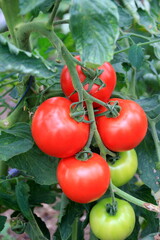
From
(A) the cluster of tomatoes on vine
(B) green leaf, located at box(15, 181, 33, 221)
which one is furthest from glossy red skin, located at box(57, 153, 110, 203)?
(B) green leaf, located at box(15, 181, 33, 221)

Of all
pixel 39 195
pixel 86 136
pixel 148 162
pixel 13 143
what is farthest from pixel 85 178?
pixel 39 195

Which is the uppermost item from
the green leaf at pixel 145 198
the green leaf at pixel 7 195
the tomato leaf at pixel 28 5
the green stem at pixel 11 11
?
the tomato leaf at pixel 28 5

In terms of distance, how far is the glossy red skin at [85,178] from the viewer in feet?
2.08

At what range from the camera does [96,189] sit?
2.10 feet

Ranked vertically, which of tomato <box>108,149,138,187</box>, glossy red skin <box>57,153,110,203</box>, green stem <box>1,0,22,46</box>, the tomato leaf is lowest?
tomato <box>108,149,138,187</box>

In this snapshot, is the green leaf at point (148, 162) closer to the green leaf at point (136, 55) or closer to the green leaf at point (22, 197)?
the green leaf at point (136, 55)

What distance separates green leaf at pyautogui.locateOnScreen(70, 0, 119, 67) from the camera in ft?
1.62

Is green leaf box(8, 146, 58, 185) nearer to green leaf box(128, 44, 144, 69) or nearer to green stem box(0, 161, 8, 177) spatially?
green stem box(0, 161, 8, 177)

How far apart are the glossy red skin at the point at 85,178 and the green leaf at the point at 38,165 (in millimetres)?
173

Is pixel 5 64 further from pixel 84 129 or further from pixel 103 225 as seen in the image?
pixel 103 225

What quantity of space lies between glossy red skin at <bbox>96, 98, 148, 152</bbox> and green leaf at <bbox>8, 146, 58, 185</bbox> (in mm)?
195

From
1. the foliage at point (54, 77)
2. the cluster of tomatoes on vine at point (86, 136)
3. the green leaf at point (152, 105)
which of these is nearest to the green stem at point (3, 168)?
the foliage at point (54, 77)

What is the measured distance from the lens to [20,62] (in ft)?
1.77

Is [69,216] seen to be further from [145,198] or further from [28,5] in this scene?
[28,5]
